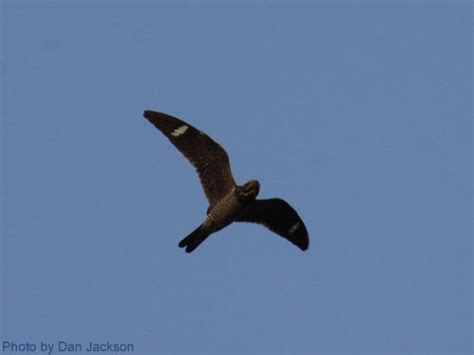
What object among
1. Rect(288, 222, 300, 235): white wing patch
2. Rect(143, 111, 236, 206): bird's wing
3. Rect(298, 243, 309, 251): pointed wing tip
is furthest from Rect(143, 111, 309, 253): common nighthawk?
Rect(298, 243, 309, 251): pointed wing tip

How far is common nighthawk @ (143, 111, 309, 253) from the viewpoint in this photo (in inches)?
499

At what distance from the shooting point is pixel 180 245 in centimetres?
1271

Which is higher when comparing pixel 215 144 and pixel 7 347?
pixel 215 144

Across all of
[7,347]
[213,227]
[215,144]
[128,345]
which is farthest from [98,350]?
[215,144]

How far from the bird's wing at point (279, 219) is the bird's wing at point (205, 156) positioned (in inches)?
26.3

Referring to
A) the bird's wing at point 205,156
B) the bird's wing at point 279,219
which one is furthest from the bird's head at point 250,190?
the bird's wing at point 279,219

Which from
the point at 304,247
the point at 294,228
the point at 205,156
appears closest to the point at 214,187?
the point at 205,156

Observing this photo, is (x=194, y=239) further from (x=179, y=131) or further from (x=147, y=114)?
(x=147, y=114)

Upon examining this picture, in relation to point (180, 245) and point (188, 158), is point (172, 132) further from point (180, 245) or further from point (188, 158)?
point (180, 245)

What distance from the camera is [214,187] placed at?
511 inches

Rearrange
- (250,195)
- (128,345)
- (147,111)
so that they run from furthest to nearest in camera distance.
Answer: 1. (147,111)
2. (250,195)
3. (128,345)

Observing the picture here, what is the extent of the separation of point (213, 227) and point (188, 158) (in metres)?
1.16

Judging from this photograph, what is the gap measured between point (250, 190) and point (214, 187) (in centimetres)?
68

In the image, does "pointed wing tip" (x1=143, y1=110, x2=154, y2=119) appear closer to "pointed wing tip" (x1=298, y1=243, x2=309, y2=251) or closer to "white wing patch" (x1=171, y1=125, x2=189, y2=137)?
"white wing patch" (x1=171, y1=125, x2=189, y2=137)
